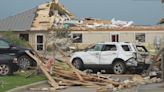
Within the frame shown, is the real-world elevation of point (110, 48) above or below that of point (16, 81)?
above

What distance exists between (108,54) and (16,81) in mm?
7962

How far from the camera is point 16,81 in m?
20.9

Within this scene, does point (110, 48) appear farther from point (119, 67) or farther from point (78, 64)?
point (78, 64)

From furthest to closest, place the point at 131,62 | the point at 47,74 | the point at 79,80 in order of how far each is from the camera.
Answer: the point at 131,62 → the point at 47,74 → the point at 79,80

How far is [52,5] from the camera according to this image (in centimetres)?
6994

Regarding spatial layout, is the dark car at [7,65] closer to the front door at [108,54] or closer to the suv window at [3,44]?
the suv window at [3,44]

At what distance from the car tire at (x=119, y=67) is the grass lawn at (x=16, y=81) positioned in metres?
5.23

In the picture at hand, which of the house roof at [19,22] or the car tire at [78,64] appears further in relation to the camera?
the house roof at [19,22]

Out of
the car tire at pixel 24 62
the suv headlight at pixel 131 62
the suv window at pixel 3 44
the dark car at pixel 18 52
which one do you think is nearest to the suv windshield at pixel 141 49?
the suv headlight at pixel 131 62

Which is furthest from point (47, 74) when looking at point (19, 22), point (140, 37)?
point (19, 22)

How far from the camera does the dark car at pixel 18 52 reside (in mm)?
26156

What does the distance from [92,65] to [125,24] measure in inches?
1560

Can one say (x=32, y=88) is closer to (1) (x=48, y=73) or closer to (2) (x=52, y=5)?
(1) (x=48, y=73)

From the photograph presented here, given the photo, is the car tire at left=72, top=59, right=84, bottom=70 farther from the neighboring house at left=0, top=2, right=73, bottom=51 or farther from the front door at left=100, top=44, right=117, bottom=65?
the neighboring house at left=0, top=2, right=73, bottom=51
